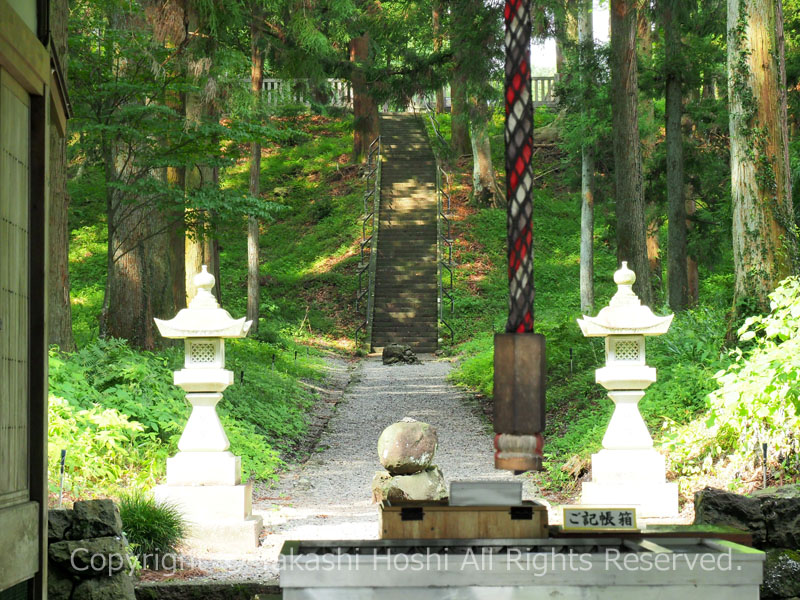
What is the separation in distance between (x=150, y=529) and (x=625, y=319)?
432cm

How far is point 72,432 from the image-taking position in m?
8.98

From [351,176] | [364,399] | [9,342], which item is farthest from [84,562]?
[351,176]

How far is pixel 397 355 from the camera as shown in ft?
67.6

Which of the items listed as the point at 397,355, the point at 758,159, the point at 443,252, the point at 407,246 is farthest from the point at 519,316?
the point at 443,252

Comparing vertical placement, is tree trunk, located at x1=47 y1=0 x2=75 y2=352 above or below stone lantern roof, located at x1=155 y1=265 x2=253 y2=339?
above

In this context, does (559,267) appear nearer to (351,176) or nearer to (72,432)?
(351,176)

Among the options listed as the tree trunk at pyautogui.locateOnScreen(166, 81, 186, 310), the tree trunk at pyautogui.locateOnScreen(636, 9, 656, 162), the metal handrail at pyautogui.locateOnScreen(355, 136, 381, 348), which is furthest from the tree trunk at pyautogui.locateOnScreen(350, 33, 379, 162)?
the tree trunk at pyautogui.locateOnScreen(166, 81, 186, 310)

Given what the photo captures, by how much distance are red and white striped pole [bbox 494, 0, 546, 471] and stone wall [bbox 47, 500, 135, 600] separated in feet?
12.7

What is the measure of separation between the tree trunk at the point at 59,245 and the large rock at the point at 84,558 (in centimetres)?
505

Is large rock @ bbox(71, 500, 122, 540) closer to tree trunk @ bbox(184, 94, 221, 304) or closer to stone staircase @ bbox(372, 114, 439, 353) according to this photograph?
tree trunk @ bbox(184, 94, 221, 304)

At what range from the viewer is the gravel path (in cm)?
799

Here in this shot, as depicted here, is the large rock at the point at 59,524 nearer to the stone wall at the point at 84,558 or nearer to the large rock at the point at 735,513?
the stone wall at the point at 84,558

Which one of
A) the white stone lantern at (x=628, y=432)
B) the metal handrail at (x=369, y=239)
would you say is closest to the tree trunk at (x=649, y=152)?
the metal handrail at (x=369, y=239)

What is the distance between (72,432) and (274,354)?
9049 millimetres
